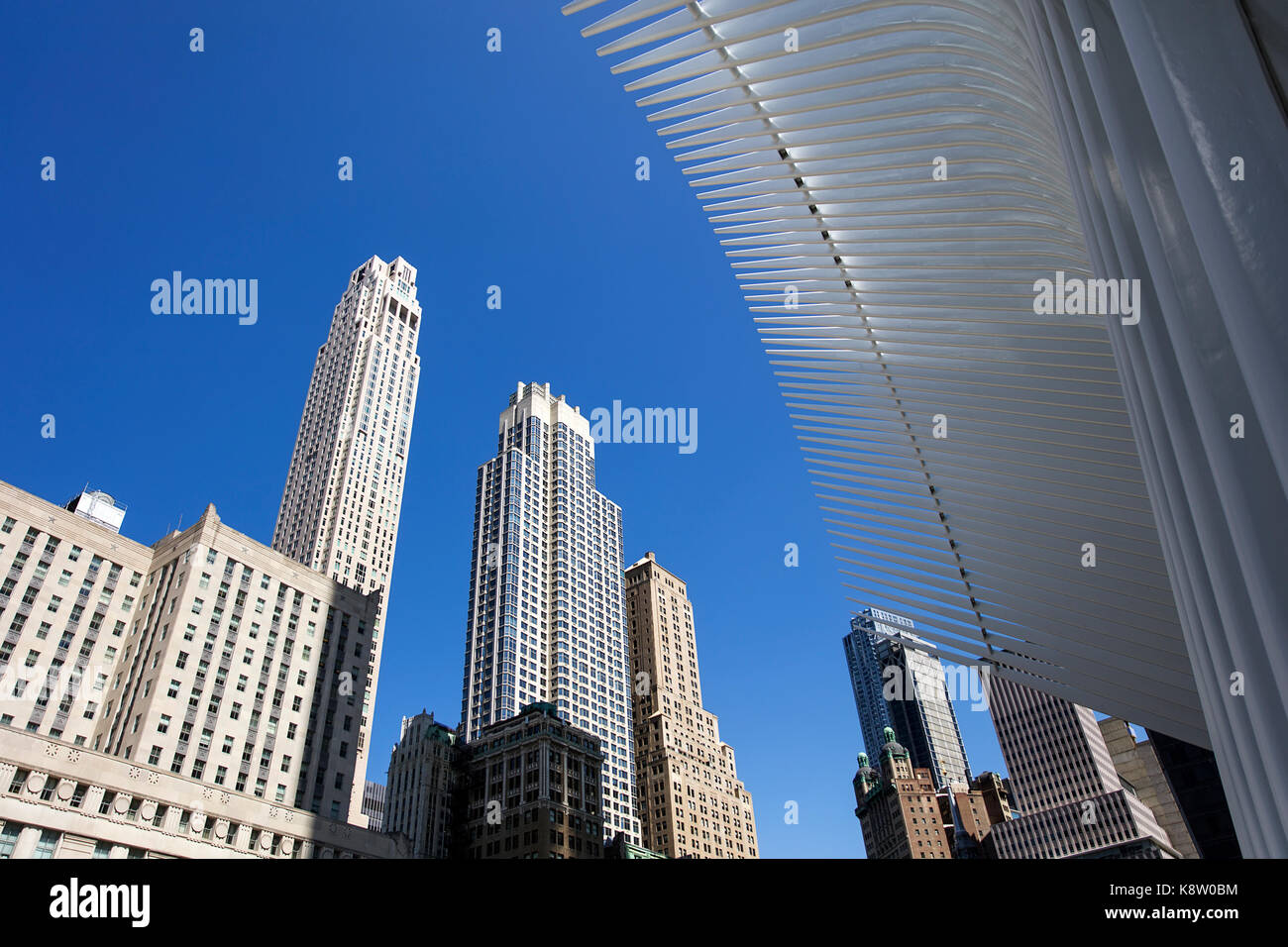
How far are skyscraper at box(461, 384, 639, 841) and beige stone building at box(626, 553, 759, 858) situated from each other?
624 cm

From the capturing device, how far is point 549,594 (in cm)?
10981

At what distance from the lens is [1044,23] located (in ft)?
20.7

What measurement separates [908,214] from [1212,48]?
33.0 feet

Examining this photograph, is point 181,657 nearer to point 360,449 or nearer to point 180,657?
point 180,657

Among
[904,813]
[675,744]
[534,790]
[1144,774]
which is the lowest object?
[534,790]

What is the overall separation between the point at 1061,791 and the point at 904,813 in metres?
28.5

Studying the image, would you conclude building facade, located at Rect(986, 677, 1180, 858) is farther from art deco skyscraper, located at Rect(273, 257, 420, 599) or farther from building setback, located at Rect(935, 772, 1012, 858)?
art deco skyscraper, located at Rect(273, 257, 420, 599)

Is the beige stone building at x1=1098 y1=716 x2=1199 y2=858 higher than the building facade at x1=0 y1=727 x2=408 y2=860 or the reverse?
higher

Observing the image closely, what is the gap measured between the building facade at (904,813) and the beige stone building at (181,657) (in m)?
111

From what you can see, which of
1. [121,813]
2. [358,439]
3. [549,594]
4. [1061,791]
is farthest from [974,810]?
[121,813]

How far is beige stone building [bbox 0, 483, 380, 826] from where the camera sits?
51.8 m

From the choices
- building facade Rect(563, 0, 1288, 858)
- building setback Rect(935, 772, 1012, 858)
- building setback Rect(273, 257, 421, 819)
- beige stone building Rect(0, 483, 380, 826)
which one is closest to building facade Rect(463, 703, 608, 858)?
building setback Rect(273, 257, 421, 819)

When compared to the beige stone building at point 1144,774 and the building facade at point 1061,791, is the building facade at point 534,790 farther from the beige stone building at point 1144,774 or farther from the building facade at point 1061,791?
the beige stone building at point 1144,774

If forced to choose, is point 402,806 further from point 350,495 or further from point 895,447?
point 895,447
